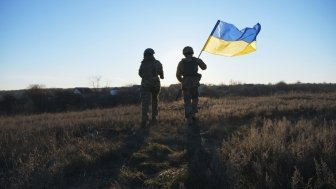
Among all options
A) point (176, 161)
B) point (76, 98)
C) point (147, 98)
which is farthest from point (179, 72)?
point (76, 98)

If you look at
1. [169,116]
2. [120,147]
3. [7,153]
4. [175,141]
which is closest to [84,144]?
[120,147]

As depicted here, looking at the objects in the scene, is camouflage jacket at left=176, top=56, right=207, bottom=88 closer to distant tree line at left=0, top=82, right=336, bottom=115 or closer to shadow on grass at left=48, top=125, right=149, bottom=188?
shadow on grass at left=48, top=125, right=149, bottom=188

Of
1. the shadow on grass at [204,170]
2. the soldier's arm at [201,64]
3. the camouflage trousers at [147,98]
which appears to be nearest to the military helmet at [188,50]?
the soldier's arm at [201,64]

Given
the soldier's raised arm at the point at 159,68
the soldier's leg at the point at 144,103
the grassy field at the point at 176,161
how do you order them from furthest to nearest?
the soldier's raised arm at the point at 159,68 → the soldier's leg at the point at 144,103 → the grassy field at the point at 176,161

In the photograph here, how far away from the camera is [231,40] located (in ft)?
48.8

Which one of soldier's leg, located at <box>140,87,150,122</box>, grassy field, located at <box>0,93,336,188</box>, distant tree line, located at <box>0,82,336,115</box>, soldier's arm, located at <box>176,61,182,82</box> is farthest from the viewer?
distant tree line, located at <box>0,82,336,115</box>

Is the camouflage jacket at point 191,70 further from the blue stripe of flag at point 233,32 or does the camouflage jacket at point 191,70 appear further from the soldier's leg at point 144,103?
the blue stripe of flag at point 233,32

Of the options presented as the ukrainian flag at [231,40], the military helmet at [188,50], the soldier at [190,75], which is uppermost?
the ukrainian flag at [231,40]

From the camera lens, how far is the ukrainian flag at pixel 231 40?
48.4 feet

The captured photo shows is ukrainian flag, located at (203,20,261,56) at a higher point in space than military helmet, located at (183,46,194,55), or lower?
higher

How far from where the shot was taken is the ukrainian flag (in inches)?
580

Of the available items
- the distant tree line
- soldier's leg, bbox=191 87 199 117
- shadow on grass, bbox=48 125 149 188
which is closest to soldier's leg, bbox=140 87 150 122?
soldier's leg, bbox=191 87 199 117

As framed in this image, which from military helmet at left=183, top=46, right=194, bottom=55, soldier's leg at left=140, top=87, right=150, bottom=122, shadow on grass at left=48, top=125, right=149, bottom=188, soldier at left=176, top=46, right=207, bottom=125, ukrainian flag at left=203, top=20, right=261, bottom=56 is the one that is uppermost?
ukrainian flag at left=203, top=20, right=261, bottom=56

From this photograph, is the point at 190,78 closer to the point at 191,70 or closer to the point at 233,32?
the point at 191,70
